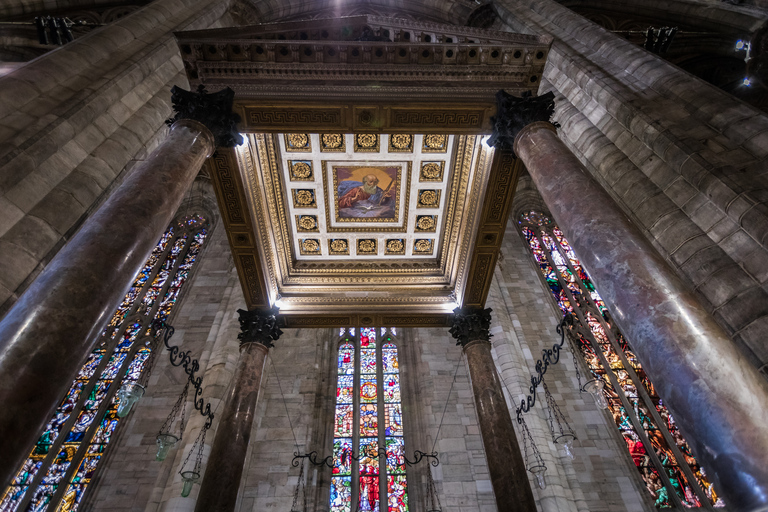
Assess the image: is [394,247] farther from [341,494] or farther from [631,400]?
[631,400]

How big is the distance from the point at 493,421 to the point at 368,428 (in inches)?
125

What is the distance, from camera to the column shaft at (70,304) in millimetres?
2318

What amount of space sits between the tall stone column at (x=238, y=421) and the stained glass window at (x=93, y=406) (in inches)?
85.8

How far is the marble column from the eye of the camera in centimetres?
232

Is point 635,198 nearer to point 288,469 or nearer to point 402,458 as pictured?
point 402,458

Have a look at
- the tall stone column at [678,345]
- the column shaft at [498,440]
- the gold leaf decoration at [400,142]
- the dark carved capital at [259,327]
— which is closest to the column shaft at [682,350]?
the tall stone column at [678,345]

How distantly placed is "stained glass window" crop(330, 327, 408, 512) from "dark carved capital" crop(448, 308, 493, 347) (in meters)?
2.43

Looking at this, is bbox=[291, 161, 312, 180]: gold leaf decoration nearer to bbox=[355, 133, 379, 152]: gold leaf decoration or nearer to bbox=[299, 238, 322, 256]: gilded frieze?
bbox=[355, 133, 379, 152]: gold leaf decoration

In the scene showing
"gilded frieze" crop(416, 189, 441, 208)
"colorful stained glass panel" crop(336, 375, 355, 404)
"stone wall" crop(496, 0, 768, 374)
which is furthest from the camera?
"colorful stained glass panel" crop(336, 375, 355, 404)

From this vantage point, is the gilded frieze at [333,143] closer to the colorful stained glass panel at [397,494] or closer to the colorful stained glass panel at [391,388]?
the colorful stained glass panel at [391,388]

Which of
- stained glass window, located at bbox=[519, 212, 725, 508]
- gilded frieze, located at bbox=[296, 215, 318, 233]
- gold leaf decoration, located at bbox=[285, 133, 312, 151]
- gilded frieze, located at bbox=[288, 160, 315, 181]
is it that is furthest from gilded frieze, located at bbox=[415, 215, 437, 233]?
stained glass window, located at bbox=[519, 212, 725, 508]

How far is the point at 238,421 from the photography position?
6.32 meters

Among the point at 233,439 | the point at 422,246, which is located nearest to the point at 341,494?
the point at 233,439

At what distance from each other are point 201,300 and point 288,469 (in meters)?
5.09
